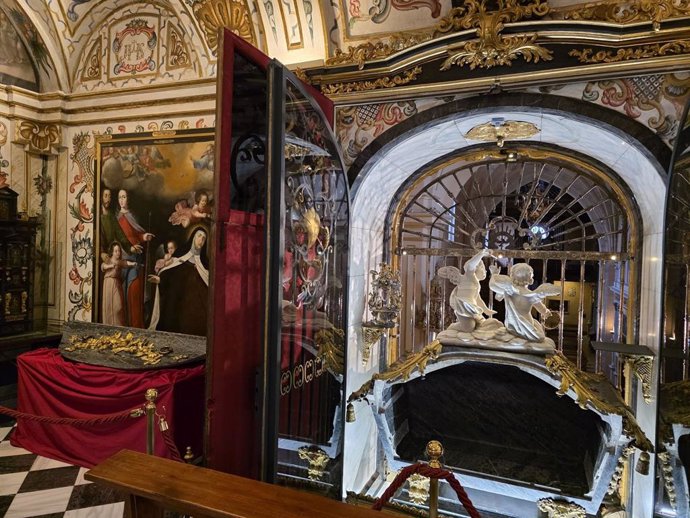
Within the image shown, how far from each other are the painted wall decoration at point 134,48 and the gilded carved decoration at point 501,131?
12.4 feet

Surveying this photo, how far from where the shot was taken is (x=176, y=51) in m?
4.92

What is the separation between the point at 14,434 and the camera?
4555 mm

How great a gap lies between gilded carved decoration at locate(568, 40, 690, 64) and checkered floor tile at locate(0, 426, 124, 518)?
5.07m

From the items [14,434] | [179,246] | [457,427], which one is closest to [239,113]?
[179,246]

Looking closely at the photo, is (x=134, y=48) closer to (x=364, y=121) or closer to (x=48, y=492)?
(x=364, y=121)

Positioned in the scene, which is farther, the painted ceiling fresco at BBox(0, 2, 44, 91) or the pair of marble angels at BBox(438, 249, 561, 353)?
the painted ceiling fresco at BBox(0, 2, 44, 91)

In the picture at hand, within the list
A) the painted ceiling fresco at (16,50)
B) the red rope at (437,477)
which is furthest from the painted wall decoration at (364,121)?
the painted ceiling fresco at (16,50)

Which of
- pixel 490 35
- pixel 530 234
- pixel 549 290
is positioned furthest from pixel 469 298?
pixel 490 35

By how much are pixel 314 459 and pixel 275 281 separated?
1818 mm

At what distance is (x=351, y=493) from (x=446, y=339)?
1697mm

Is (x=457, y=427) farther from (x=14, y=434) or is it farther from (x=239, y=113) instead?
(x=14, y=434)

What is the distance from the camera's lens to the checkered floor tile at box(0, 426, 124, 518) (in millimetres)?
3463

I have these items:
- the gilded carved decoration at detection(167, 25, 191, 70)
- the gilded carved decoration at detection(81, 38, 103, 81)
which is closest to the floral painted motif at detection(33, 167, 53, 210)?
the gilded carved decoration at detection(81, 38, 103, 81)

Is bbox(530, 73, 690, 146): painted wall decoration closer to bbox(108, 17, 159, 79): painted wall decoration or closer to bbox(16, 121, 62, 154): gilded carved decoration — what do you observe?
bbox(108, 17, 159, 79): painted wall decoration
